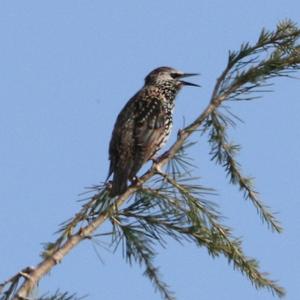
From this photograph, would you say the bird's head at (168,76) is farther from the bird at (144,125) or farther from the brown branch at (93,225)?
the brown branch at (93,225)

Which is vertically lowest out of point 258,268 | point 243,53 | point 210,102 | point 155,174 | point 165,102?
point 258,268

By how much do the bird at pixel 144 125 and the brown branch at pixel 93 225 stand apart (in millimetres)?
747

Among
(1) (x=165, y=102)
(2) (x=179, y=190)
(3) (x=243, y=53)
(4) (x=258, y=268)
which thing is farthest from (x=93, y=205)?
(1) (x=165, y=102)

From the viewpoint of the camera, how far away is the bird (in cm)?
502

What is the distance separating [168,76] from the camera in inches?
255

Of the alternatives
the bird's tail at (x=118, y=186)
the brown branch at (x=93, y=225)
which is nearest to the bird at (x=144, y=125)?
the bird's tail at (x=118, y=186)

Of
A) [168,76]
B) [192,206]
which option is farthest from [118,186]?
[168,76]

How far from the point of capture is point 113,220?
3.18 m

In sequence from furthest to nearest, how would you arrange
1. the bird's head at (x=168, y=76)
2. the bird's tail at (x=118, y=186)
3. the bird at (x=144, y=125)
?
the bird's head at (x=168, y=76) < the bird at (x=144, y=125) < the bird's tail at (x=118, y=186)

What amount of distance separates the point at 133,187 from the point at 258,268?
2.20ft

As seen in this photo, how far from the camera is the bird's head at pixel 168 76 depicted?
6316 mm

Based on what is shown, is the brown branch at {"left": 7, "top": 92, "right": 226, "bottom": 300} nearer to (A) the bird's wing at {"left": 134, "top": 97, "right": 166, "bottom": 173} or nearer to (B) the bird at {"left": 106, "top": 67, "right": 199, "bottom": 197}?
(B) the bird at {"left": 106, "top": 67, "right": 199, "bottom": 197}

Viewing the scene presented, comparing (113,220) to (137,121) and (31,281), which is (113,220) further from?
(137,121)

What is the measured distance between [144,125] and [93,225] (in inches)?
104
